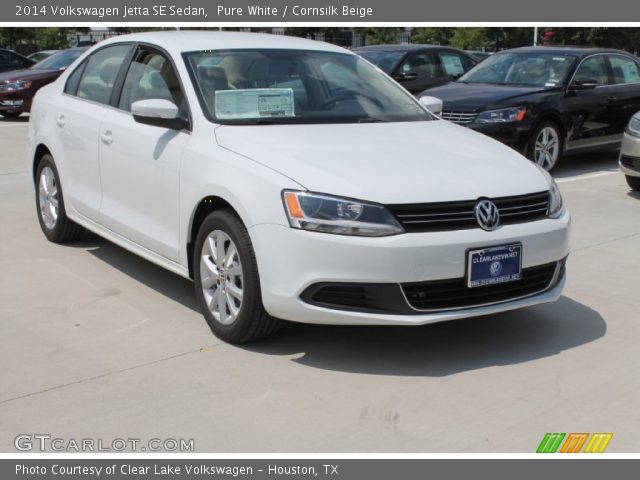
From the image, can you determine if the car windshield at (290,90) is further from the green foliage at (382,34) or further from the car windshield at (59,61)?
the green foliage at (382,34)

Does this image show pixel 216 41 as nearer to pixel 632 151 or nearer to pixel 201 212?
pixel 201 212

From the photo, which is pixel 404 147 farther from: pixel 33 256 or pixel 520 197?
pixel 33 256

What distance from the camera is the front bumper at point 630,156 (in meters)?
9.14

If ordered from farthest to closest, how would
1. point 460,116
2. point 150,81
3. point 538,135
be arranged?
1. point 538,135
2. point 460,116
3. point 150,81

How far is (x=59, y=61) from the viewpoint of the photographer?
1819 centimetres

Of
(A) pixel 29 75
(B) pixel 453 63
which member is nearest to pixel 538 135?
(B) pixel 453 63

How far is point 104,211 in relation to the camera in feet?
20.1

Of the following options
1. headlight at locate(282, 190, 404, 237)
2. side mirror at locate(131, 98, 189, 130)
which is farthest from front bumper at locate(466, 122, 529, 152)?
headlight at locate(282, 190, 404, 237)

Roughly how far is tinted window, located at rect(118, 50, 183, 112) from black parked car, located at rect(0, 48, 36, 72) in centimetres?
1474

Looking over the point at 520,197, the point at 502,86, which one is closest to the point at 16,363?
the point at 520,197

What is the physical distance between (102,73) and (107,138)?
0.74m

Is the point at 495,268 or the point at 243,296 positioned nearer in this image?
the point at 495,268

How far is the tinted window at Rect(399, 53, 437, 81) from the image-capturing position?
13.8 meters

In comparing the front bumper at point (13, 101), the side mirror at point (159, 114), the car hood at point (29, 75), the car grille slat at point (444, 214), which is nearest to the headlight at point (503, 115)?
the side mirror at point (159, 114)
